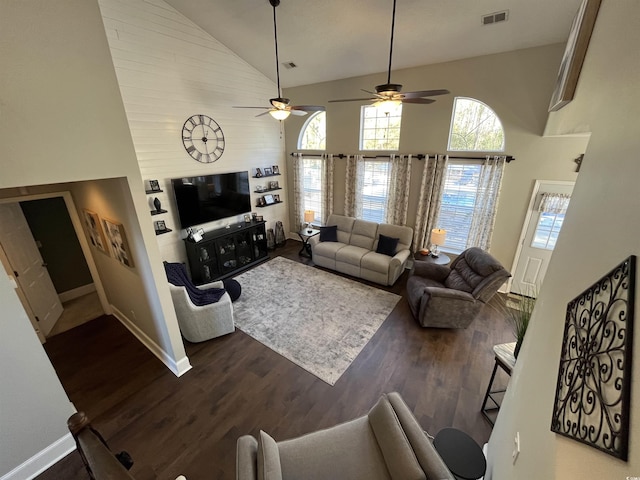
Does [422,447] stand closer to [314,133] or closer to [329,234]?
[329,234]

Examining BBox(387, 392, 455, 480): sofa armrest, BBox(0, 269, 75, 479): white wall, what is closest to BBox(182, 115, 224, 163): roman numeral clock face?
BBox(0, 269, 75, 479): white wall

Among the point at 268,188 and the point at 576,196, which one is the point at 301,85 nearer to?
the point at 268,188

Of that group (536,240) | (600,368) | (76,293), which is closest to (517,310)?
A: (536,240)

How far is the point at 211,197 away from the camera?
514 centimetres

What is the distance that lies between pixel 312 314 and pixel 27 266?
13.2 ft

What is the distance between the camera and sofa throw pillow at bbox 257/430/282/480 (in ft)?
5.00

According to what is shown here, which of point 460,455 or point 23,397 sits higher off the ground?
point 23,397

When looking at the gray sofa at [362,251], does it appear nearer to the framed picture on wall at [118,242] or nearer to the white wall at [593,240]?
the white wall at [593,240]

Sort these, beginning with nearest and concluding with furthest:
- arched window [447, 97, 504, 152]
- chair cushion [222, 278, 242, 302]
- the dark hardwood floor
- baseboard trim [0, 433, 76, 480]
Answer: baseboard trim [0, 433, 76, 480]
the dark hardwood floor
arched window [447, 97, 504, 152]
chair cushion [222, 278, 242, 302]

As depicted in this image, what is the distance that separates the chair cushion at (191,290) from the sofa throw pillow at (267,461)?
7.43 ft

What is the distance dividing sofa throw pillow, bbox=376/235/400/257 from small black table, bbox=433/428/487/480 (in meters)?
3.34

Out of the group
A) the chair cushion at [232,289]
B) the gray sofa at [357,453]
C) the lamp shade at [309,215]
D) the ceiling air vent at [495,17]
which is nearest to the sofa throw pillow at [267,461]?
the gray sofa at [357,453]

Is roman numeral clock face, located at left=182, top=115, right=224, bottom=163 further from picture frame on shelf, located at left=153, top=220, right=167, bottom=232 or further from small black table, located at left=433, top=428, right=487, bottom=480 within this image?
small black table, located at left=433, top=428, right=487, bottom=480

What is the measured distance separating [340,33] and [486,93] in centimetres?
246
